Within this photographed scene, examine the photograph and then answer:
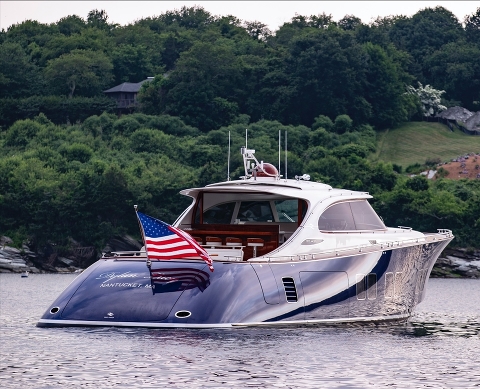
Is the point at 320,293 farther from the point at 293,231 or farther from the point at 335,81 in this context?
the point at 335,81

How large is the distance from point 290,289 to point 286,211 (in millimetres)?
4920

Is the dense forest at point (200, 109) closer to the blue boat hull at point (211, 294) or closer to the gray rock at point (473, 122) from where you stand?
the gray rock at point (473, 122)

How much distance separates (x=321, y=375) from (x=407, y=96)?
128222 millimetres

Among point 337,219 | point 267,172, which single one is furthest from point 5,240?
point 337,219

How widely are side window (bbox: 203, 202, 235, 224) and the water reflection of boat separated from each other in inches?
1.1

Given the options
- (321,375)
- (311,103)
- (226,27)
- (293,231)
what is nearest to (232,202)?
(293,231)

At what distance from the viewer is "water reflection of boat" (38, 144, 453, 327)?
93.7ft

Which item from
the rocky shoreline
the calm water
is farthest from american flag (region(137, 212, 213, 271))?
the rocky shoreline

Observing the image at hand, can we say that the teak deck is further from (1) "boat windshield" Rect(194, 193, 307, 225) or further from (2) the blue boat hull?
(2) the blue boat hull

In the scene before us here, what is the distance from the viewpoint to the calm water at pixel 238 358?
23.6 m

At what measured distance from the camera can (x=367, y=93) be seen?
14488cm

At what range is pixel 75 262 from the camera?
9438cm

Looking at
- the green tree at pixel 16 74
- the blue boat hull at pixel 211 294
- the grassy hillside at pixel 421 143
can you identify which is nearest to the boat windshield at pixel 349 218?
the blue boat hull at pixel 211 294

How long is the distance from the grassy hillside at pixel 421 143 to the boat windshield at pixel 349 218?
91628 millimetres
